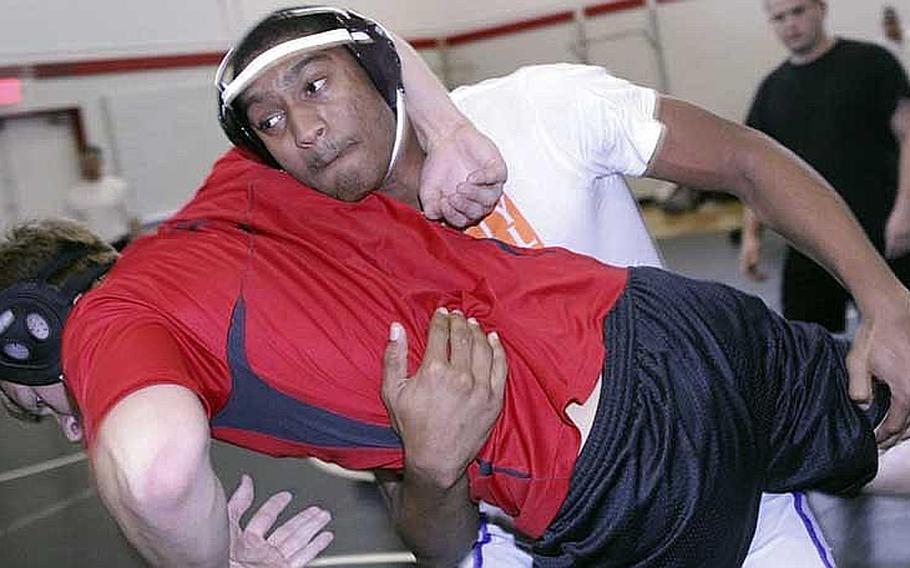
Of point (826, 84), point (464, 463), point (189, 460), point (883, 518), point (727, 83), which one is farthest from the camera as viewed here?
point (727, 83)

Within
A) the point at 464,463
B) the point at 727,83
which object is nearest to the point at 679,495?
the point at 464,463

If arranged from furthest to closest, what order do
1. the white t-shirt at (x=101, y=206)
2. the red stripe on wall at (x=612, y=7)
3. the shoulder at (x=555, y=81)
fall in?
the red stripe on wall at (x=612, y=7)
the white t-shirt at (x=101, y=206)
the shoulder at (x=555, y=81)

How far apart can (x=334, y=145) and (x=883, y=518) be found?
9.99 ft

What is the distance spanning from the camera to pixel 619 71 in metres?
16.3

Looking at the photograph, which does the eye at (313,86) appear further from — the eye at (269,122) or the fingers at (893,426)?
the fingers at (893,426)

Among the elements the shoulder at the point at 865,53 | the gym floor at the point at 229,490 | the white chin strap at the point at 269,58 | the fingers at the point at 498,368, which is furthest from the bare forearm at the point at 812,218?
the shoulder at the point at 865,53

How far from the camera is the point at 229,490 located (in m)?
5.66

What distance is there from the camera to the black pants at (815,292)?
5105 millimetres

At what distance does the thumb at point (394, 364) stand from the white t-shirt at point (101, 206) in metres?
10.7

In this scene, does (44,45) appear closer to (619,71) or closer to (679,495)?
(619,71)

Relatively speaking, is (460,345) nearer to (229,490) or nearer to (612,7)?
(229,490)

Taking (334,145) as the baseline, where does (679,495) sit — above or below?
below

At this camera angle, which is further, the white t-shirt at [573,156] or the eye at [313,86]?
the white t-shirt at [573,156]

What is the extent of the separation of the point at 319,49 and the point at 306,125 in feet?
0.55
